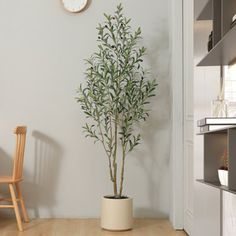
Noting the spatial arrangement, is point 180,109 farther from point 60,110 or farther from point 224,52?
point 224,52

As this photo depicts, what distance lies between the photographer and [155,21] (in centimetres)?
489

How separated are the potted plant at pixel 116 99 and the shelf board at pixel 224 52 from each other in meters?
1.69

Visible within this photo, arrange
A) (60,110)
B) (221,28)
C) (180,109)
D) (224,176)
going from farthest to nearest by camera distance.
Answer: (60,110), (180,109), (221,28), (224,176)

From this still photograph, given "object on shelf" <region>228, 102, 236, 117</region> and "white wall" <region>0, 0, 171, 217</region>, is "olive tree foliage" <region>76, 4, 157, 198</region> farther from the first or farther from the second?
"object on shelf" <region>228, 102, 236, 117</region>

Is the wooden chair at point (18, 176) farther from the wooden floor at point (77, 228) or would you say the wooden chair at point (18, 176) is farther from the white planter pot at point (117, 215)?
the white planter pot at point (117, 215)

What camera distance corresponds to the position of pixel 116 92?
176 inches

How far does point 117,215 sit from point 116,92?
1.00m

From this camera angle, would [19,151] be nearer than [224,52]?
No

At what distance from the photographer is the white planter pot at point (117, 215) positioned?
14.2 ft

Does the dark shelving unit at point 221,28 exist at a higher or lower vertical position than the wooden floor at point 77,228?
higher

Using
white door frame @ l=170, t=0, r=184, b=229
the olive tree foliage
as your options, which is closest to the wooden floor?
white door frame @ l=170, t=0, r=184, b=229

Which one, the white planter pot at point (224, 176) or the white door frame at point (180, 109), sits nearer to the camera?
the white planter pot at point (224, 176)

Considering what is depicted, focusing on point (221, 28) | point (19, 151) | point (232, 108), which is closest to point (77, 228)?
point (19, 151)

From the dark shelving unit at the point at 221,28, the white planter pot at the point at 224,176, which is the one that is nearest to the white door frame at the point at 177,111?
the dark shelving unit at the point at 221,28
